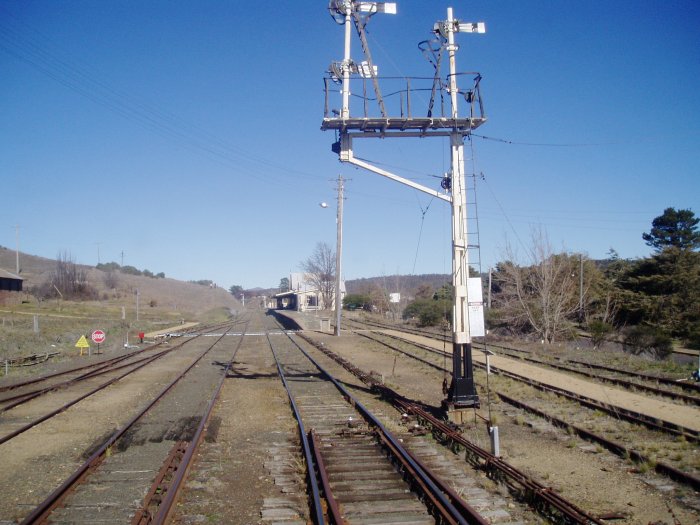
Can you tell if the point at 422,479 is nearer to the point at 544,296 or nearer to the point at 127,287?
the point at 544,296

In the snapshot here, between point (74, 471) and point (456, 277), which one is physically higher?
point (456, 277)

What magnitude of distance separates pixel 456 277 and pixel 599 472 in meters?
4.41

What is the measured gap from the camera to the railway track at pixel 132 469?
6.39 metres

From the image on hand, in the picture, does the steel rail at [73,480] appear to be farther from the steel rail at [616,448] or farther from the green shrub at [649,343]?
the green shrub at [649,343]

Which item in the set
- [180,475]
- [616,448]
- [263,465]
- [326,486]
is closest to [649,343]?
[616,448]

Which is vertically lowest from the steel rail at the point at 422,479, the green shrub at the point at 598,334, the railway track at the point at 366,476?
the railway track at the point at 366,476

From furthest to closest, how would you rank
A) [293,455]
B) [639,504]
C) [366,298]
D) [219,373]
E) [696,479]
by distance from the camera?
[366,298] → [219,373] → [293,455] → [696,479] → [639,504]

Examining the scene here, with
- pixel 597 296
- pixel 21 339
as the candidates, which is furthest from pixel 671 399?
pixel 21 339

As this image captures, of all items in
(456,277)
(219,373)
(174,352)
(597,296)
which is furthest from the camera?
(597,296)

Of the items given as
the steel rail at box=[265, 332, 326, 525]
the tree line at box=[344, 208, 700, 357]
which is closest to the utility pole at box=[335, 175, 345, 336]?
the tree line at box=[344, 208, 700, 357]

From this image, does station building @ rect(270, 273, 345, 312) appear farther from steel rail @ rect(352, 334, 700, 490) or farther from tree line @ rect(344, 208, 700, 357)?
steel rail @ rect(352, 334, 700, 490)

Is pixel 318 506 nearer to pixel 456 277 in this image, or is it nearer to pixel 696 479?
pixel 696 479

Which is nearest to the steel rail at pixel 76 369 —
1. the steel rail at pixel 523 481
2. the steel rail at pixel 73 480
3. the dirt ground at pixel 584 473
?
the steel rail at pixel 73 480

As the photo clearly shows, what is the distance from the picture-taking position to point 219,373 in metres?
19.4
